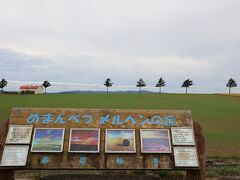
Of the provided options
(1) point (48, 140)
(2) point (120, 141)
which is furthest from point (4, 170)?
(2) point (120, 141)

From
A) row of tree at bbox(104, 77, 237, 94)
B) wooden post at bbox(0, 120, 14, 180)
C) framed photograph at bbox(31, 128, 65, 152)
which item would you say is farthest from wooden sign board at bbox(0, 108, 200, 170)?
row of tree at bbox(104, 77, 237, 94)

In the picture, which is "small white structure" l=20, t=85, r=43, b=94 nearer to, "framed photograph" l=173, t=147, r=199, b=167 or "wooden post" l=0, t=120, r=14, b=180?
"wooden post" l=0, t=120, r=14, b=180

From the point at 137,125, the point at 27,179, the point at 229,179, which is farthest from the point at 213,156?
the point at 27,179

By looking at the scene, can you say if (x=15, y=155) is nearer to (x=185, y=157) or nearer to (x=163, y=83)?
(x=185, y=157)

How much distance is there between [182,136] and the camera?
639 cm

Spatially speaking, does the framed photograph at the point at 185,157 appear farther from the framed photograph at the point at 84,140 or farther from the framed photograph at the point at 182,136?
the framed photograph at the point at 84,140

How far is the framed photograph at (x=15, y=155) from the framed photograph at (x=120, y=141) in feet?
6.05

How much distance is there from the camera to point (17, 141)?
6156mm

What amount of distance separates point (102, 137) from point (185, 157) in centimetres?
197

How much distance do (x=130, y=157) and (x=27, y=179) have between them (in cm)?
295

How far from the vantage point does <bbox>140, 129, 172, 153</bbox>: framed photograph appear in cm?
614

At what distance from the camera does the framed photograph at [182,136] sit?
248 inches

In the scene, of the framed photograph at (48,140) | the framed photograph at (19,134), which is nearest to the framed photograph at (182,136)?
the framed photograph at (48,140)

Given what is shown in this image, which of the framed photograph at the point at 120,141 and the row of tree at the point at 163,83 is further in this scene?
the row of tree at the point at 163,83
